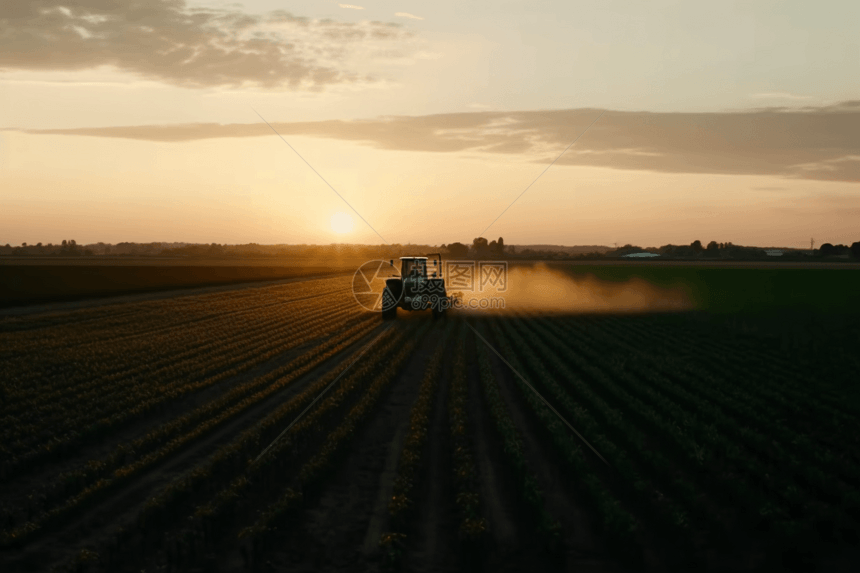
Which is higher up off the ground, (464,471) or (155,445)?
(464,471)

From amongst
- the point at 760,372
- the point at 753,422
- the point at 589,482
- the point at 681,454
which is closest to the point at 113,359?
the point at 589,482

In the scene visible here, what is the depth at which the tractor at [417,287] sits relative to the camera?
27.3 metres

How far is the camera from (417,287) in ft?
89.9

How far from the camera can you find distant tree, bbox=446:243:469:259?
322 ft

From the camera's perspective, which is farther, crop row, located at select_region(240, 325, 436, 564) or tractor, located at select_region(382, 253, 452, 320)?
tractor, located at select_region(382, 253, 452, 320)

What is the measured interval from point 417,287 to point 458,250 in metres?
71.7

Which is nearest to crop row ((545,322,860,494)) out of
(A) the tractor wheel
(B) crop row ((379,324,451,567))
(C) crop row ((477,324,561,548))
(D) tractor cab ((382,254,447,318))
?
(C) crop row ((477,324,561,548))

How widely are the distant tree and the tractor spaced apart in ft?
224

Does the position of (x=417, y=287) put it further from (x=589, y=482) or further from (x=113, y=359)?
(x=589, y=482)

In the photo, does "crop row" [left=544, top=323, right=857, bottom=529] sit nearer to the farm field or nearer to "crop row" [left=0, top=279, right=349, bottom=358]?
the farm field

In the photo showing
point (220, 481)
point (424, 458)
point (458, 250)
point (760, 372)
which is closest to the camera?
point (220, 481)

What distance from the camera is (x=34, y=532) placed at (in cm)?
739

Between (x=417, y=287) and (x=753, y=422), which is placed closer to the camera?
(x=753, y=422)

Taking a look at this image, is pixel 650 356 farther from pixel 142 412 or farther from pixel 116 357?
pixel 116 357
